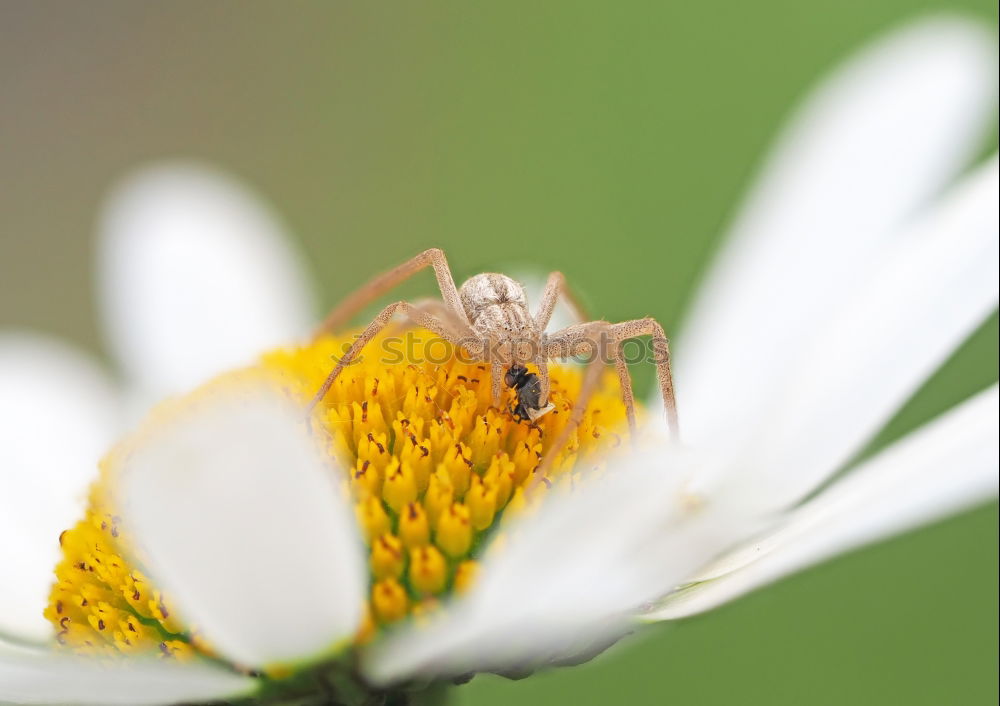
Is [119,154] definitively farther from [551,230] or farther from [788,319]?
[788,319]

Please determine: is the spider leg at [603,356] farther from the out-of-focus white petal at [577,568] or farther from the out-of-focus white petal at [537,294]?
the out-of-focus white petal at [537,294]

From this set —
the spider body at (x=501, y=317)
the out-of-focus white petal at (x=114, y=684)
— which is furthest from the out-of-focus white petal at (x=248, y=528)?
the spider body at (x=501, y=317)

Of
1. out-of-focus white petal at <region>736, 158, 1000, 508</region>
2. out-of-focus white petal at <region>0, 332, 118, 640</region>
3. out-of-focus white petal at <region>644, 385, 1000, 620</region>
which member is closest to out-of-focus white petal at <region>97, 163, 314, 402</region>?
out-of-focus white petal at <region>0, 332, 118, 640</region>

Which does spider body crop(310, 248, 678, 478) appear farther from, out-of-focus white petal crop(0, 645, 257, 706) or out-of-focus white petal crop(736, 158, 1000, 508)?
out-of-focus white petal crop(0, 645, 257, 706)

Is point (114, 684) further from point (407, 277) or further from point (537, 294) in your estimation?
point (537, 294)

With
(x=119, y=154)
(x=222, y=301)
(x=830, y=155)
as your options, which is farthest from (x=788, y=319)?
(x=119, y=154)

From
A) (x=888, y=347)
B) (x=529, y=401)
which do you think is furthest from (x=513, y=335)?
(x=888, y=347)
